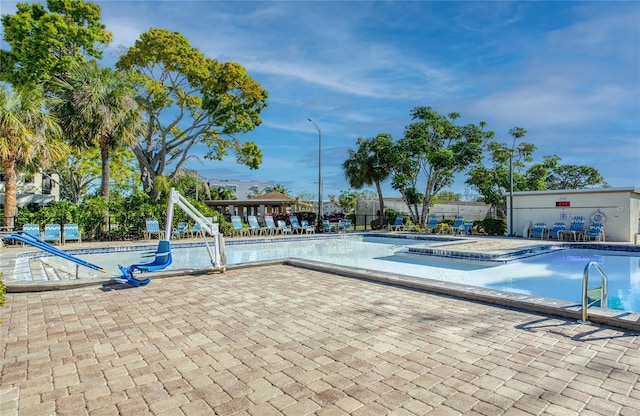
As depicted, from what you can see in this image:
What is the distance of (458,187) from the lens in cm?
2500

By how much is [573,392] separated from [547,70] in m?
14.5

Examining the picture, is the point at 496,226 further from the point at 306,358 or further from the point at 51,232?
the point at 51,232

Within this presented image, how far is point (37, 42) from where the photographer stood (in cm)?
1683

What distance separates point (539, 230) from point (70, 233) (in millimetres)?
19634

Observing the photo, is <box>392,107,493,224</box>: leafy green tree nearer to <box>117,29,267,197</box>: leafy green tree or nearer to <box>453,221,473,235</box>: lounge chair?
<box>453,221,473,235</box>: lounge chair

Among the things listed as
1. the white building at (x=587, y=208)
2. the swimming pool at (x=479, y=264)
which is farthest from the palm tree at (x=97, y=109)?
the white building at (x=587, y=208)

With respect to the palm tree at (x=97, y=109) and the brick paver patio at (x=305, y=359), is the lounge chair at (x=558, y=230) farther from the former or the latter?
the palm tree at (x=97, y=109)

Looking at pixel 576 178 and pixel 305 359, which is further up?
pixel 576 178

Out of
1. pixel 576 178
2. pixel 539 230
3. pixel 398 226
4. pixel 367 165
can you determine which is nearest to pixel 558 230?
pixel 539 230

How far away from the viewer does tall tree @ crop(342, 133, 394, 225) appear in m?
23.5

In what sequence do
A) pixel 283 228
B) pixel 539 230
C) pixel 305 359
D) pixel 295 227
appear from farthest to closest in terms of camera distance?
pixel 295 227 < pixel 283 228 < pixel 539 230 < pixel 305 359

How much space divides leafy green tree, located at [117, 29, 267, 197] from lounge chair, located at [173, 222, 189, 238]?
331 centimetres

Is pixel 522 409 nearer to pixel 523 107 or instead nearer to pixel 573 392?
pixel 573 392

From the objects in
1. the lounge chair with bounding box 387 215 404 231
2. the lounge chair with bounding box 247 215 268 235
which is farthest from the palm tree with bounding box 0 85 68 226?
the lounge chair with bounding box 387 215 404 231
